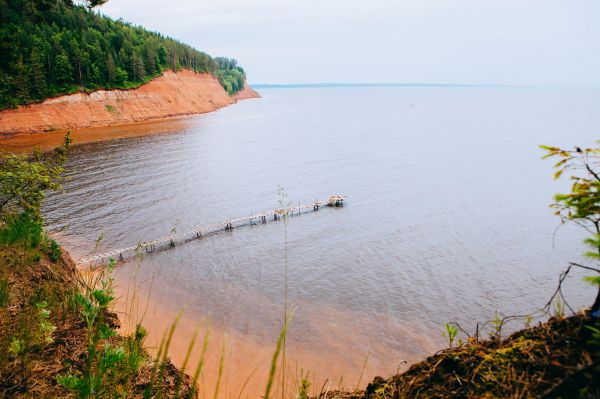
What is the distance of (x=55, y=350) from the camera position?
544 centimetres

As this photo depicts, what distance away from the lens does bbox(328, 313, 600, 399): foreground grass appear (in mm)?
2070

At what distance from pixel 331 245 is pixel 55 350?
21399mm

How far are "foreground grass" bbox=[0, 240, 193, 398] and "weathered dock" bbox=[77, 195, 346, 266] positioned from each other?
11.0 m

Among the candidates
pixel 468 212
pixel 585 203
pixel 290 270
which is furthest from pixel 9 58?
pixel 468 212

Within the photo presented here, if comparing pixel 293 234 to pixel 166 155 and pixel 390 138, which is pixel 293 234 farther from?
pixel 390 138

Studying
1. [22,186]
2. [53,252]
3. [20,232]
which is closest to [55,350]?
[20,232]

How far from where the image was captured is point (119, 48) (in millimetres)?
93562

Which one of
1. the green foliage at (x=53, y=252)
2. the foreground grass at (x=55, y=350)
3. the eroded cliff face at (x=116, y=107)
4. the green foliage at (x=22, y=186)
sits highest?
the eroded cliff face at (x=116, y=107)

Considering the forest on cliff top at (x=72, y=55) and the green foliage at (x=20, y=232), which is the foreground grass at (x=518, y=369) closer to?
the green foliage at (x=20, y=232)

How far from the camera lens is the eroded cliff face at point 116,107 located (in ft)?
194

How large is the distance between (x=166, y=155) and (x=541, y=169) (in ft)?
176

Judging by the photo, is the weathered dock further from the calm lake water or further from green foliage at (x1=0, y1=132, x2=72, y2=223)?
green foliage at (x1=0, y1=132, x2=72, y2=223)

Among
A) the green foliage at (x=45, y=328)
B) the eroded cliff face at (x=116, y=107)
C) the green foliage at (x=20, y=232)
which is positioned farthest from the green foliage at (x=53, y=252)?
the eroded cliff face at (x=116, y=107)

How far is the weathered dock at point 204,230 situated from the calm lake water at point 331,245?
3.28 ft
